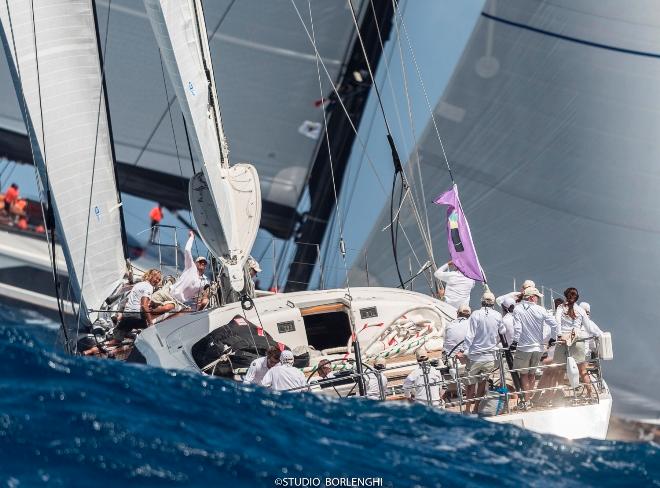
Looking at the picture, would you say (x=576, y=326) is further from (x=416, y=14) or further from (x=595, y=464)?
(x=416, y=14)

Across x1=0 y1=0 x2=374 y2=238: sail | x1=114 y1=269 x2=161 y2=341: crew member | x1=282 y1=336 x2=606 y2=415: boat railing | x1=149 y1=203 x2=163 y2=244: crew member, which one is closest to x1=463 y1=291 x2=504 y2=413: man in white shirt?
x1=282 y1=336 x2=606 y2=415: boat railing

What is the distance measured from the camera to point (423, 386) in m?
9.84

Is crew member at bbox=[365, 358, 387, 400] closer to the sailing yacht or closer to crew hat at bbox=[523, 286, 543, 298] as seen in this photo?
the sailing yacht

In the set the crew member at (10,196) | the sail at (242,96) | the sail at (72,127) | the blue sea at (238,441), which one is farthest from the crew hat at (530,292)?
the crew member at (10,196)

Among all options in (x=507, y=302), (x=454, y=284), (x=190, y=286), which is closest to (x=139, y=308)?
(x=190, y=286)

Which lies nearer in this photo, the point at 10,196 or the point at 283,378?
the point at 283,378

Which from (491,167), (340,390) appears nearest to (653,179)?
(491,167)

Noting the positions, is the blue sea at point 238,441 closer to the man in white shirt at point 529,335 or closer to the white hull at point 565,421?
the white hull at point 565,421

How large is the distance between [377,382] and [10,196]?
8.49 metres

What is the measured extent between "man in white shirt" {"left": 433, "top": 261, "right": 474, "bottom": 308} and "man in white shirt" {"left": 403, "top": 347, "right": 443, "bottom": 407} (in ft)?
9.31

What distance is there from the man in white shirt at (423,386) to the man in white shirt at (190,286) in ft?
9.86

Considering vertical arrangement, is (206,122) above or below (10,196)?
below

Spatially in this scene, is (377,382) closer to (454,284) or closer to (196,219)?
(196,219)

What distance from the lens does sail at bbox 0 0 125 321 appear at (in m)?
12.2
